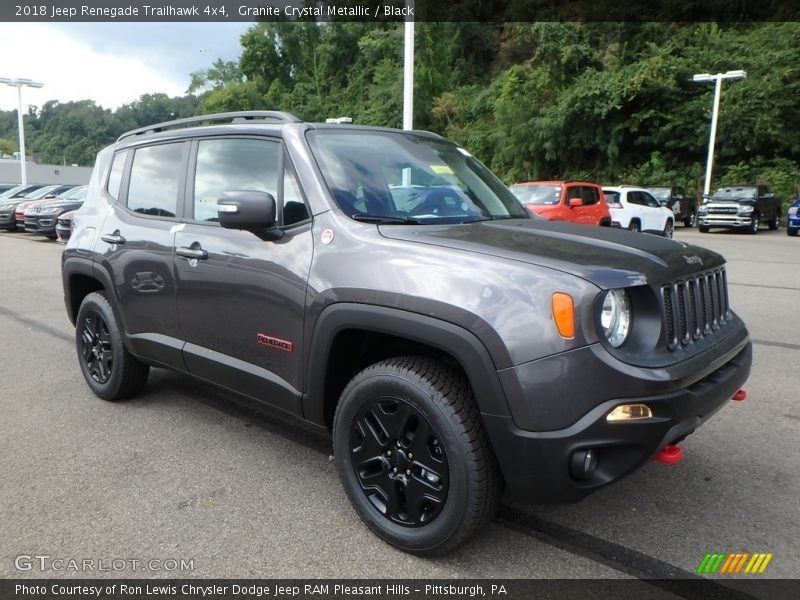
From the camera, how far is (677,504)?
10.2 feet

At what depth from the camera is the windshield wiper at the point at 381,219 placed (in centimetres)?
297

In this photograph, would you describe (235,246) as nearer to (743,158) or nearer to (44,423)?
(44,423)

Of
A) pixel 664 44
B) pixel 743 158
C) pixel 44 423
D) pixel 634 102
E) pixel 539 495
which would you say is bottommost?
pixel 44 423

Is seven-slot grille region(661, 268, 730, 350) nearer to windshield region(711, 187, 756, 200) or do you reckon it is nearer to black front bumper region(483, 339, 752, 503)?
black front bumper region(483, 339, 752, 503)

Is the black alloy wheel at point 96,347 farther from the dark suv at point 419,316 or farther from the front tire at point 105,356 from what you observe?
the dark suv at point 419,316

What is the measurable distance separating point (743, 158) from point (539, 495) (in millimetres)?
32338

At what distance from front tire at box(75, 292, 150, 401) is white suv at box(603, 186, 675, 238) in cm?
1614

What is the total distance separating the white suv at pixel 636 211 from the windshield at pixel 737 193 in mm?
4226

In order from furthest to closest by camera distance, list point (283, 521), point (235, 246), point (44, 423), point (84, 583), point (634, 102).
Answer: point (634, 102) → point (44, 423) → point (235, 246) → point (283, 521) → point (84, 583)

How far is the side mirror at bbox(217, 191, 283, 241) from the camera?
291 cm

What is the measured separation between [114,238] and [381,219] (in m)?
2.17

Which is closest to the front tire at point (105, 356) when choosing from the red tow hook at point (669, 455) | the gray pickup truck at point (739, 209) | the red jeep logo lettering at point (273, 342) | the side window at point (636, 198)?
the red jeep logo lettering at point (273, 342)

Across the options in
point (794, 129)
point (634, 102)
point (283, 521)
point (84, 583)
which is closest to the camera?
point (84, 583)

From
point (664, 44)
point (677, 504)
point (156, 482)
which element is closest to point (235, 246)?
point (156, 482)
